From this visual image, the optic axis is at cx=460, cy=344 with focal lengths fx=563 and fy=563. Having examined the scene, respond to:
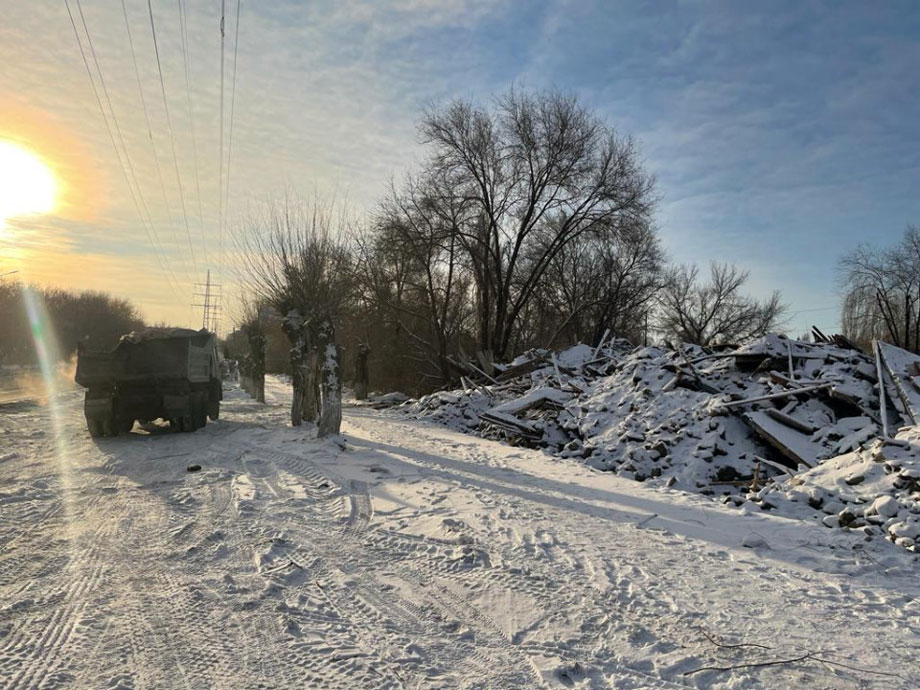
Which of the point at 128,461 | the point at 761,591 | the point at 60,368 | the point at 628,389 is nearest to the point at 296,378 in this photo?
the point at 128,461

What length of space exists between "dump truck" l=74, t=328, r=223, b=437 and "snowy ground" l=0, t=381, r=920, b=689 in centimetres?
482

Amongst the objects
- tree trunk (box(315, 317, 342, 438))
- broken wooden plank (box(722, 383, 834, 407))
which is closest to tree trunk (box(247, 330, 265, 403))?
tree trunk (box(315, 317, 342, 438))

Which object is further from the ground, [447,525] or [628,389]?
[628,389]

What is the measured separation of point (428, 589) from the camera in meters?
4.58

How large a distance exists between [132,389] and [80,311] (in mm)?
65358

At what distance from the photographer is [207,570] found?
482 centimetres

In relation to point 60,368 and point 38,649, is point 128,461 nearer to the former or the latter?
point 38,649

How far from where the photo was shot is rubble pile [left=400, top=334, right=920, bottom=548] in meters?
6.71

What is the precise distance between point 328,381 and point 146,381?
14.0ft

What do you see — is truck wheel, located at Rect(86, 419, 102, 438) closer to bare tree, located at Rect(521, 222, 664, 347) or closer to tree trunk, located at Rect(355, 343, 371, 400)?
tree trunk, located at Rect(355, 343, 371, 400)

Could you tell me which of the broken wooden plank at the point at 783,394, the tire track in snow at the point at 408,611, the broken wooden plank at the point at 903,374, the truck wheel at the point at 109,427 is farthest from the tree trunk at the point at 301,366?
the broken wooden plank at the point at 903,374

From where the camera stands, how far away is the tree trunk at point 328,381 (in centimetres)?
1255

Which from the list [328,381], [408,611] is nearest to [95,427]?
[328,381]

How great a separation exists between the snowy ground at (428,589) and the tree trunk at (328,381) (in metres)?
4.32
